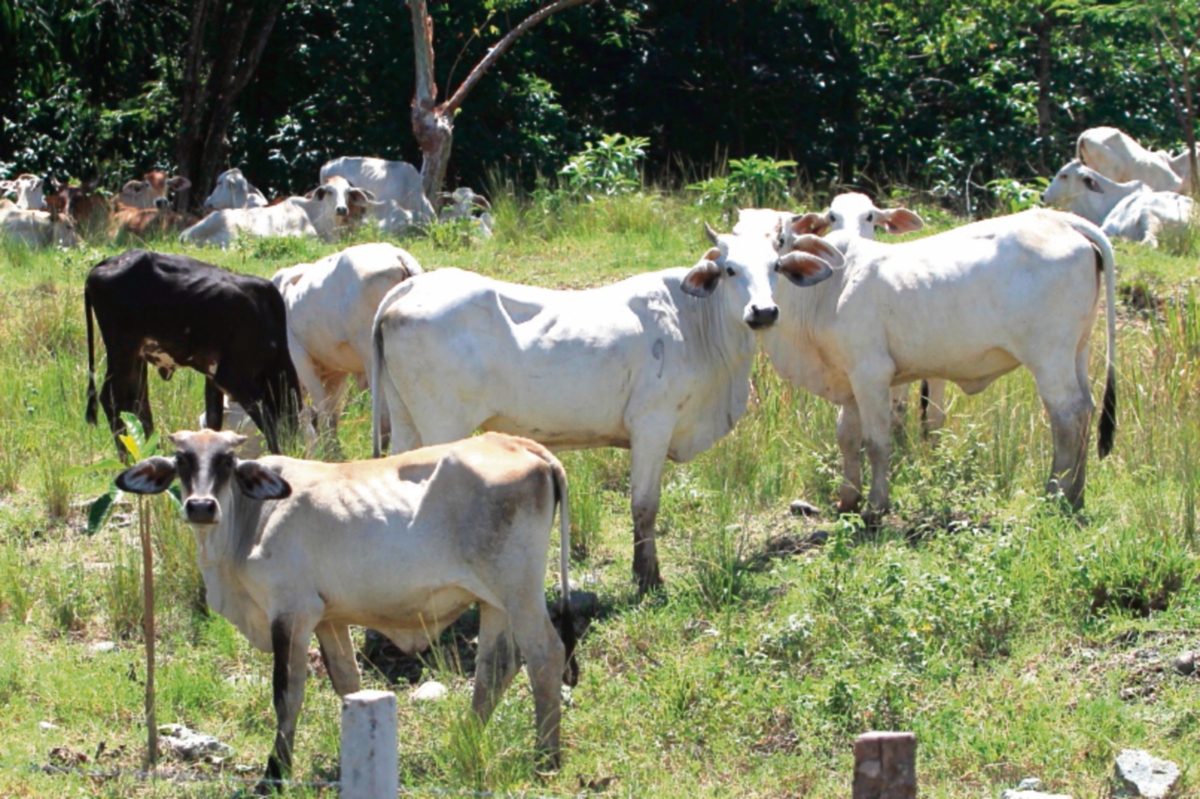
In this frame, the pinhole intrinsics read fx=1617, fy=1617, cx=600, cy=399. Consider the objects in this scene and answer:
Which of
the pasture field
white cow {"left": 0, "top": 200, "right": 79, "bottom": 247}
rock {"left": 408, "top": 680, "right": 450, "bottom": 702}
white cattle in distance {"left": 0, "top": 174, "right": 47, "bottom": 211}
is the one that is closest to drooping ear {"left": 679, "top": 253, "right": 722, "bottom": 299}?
the pasture field

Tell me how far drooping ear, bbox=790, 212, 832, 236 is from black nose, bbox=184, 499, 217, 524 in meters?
5.04

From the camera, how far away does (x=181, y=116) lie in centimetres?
2059

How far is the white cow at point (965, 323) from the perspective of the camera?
8.78m

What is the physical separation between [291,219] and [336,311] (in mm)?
6944

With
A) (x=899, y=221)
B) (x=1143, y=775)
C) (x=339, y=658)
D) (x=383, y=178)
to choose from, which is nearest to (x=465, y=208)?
(x=383, y=178)

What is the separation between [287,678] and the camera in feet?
19.8

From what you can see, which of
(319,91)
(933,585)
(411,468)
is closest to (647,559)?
(933,585)

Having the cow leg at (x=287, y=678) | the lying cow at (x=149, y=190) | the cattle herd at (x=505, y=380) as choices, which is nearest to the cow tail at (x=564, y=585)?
the cattle herd at (x=505, y=380)

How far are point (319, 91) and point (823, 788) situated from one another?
1638 cm

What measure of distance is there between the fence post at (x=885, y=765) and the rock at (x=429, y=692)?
2840mm

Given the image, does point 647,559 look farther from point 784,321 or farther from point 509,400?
point 784,321

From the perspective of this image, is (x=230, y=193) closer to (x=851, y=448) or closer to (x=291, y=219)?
(x=291, y=219)

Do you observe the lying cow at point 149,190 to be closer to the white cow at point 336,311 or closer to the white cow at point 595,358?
the white cow at point 336,311

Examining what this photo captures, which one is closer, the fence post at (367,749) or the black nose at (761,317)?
the fence post at (367,749)
